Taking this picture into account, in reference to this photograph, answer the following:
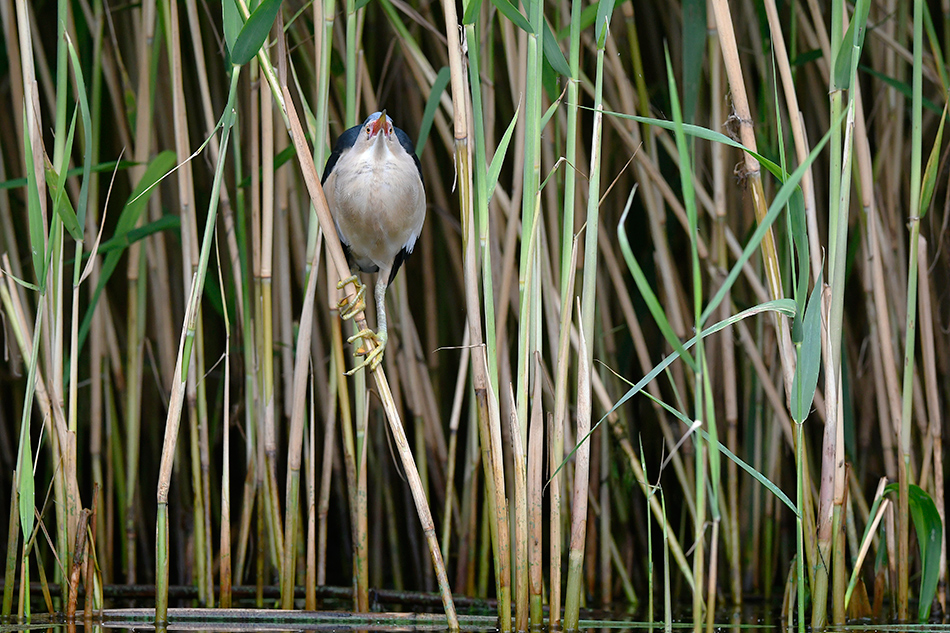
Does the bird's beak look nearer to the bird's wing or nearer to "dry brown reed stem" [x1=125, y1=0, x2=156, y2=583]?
the bird's wing

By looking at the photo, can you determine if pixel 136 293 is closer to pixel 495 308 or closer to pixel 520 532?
pixel 495 308

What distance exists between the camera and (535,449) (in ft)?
4.50

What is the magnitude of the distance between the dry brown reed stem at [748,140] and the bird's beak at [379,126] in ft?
2.02

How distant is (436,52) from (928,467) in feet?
4.99

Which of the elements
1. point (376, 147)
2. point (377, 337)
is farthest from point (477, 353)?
point (376, 147)

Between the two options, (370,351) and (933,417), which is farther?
(933,417)

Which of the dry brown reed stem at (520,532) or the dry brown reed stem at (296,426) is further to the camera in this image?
the dry brown reed stem at (296,426)

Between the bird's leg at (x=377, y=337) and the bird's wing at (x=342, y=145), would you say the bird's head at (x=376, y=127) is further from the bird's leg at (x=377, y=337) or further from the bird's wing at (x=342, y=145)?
the bird's leg at (x=377, y=337)

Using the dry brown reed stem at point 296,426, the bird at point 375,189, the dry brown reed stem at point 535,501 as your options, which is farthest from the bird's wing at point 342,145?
the dry brown reed stem at point 535,501

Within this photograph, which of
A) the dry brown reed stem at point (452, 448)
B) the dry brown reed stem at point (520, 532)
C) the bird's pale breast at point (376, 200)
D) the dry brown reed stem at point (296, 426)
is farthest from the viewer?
the dry brown reed stem at point (452, 448)

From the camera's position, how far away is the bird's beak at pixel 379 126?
1.67 meters

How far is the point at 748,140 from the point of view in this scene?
58.1 inches

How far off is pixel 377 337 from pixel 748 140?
2.57 ft

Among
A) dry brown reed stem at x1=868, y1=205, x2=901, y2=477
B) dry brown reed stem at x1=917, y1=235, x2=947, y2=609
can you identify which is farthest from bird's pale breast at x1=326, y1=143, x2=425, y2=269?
dry brown reed stem at x1=917, y1=235, x2=947, y2=609
